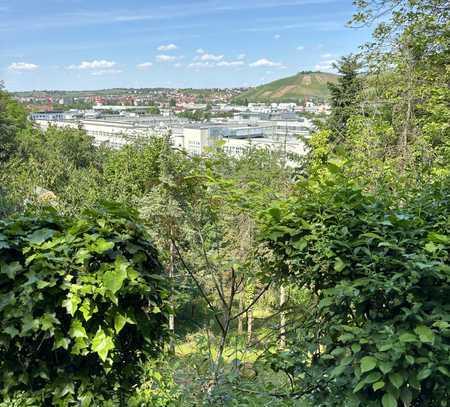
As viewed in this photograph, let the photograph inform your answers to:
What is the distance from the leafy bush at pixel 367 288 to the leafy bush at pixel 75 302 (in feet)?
1.99

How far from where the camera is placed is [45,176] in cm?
1433

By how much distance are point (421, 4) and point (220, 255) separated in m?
5.94

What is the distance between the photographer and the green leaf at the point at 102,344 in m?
1.63

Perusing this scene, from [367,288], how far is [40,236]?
1.23m

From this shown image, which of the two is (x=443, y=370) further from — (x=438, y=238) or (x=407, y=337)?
(x=438, y=238)

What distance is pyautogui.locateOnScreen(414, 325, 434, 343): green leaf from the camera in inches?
50.3

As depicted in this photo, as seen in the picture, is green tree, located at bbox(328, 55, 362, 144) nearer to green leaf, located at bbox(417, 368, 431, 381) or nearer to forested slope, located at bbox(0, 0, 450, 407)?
forested slope, located at bbox(0, 0, 450, 407)

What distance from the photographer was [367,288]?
1483 millimetres

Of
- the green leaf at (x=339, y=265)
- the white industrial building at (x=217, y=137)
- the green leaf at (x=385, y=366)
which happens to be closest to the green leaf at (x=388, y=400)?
the green leaf at (x=385, y=366)

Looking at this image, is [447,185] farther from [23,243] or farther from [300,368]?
[23,243]

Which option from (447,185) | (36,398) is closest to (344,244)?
(447,185)

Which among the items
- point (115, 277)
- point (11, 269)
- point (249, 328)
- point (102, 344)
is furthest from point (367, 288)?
point (249, 328)

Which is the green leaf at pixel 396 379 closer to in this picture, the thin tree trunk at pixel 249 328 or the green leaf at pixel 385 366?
the green leaf at pixel 385 366

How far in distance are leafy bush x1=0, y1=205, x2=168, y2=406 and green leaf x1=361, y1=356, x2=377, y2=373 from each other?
83 cm
